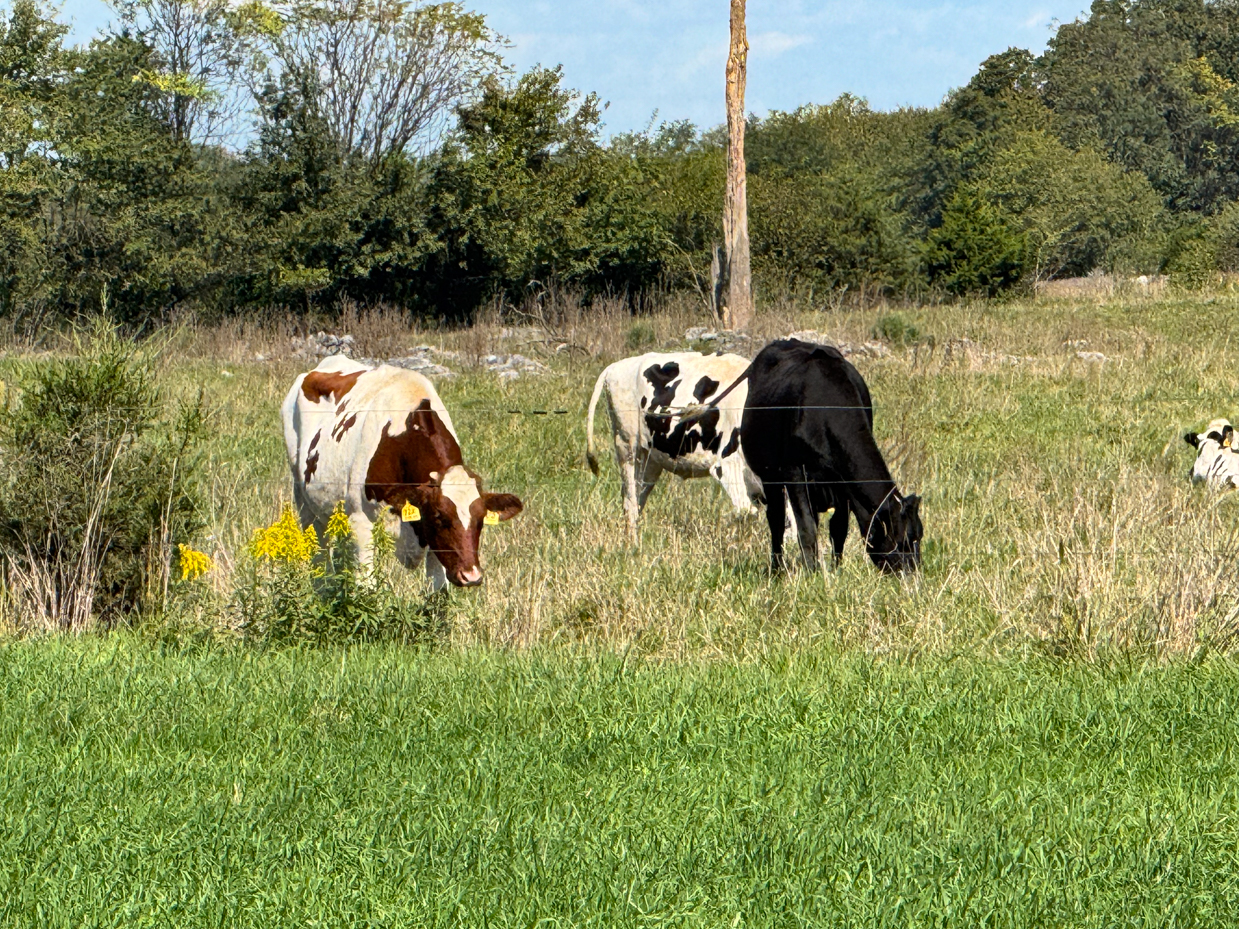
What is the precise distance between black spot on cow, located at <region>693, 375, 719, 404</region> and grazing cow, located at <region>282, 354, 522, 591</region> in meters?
3.68

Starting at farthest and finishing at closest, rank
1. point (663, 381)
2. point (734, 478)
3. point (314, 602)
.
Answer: point (663, 381) < point (734, 478) < point (314, 602)

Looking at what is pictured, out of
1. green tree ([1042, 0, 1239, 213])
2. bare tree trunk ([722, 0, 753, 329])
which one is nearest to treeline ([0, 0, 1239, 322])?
bare tree trunk ([722, 0, 753, 329])

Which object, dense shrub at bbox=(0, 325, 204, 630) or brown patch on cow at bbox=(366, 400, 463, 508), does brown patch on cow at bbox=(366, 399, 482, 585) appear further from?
dense shrub at bbox=(0, 325, 204, 630)

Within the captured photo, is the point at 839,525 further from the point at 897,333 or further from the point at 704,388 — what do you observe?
the point at 897,333

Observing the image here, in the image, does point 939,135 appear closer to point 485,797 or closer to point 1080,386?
point 1080,386

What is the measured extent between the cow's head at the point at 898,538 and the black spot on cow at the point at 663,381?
381 centimetres

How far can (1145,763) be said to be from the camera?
548 cm

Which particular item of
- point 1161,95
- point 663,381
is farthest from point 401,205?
point 1161,95

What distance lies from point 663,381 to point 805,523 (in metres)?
3.57

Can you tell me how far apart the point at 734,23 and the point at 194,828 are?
2340 centimetres

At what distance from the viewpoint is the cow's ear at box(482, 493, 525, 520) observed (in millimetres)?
8580

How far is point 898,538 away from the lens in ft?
31.9

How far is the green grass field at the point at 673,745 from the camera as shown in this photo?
4176mm

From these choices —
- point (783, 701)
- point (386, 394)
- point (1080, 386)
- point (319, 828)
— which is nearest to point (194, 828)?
point (319, 828)
